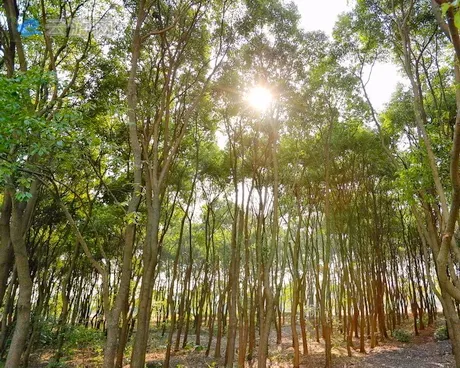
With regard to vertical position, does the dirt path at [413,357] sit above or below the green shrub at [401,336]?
below

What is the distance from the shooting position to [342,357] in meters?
13.4

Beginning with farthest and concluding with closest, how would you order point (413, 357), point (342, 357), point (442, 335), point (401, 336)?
point (401, 336)
point (442, 335)
point (342, 357)
point (413, 357)

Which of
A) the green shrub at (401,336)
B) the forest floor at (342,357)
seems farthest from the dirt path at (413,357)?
the green shrub at (401,336)

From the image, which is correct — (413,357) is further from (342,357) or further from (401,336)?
(401,336)

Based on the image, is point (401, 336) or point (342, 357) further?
point (401, 336)

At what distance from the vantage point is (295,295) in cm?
1284

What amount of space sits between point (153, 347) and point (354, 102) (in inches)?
614

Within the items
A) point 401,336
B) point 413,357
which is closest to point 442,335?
point 401,336

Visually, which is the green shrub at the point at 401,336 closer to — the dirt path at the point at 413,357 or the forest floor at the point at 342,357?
the forest floor at the point at 342,357

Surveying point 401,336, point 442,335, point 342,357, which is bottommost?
point 342,357

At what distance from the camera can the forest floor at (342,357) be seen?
12.3 meters

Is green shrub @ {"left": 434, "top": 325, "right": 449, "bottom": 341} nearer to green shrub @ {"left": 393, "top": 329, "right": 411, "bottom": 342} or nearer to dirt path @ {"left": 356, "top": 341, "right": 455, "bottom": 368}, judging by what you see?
dirt path @ {"left": 356, "top": 341, "right": 455, "bottom": 368}

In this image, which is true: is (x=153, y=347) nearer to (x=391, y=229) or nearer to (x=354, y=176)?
(x=354, y=176)

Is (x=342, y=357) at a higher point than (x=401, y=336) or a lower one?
lower
